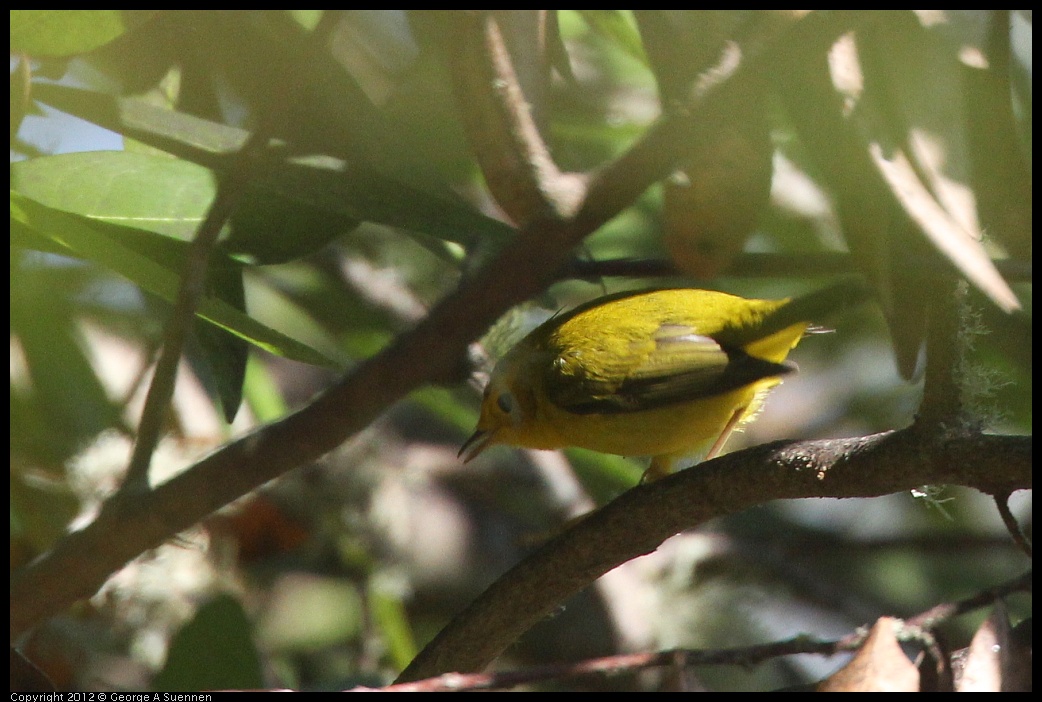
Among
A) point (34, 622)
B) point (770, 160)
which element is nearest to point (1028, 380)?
point (770, 160)

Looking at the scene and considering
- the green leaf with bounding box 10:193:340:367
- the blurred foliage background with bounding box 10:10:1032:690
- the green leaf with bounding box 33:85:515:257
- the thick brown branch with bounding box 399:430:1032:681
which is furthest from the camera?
the green leaf with bounding box 33:85:515:257

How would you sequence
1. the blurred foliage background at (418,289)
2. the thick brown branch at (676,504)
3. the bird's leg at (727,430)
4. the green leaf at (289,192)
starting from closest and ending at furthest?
the thick brown branch at (676,504) < the blurred foliage background at (418,289) < the green leaf at (289,192) < the bird's leg at (727,430)

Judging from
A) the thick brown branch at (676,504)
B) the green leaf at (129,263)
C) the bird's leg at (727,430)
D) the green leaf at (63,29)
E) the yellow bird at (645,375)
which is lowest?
the bird's leg at (727,430)

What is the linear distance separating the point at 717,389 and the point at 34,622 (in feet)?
3.05

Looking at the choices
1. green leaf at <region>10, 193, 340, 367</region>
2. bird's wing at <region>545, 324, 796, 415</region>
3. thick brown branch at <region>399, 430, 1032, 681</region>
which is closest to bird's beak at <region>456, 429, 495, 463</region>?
bird's wing at <region>545, 324, 796, 415</region>

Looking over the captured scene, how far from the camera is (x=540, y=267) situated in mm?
919

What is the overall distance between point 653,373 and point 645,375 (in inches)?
0.8

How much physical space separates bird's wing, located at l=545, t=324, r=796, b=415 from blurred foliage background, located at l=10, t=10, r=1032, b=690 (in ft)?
0.48

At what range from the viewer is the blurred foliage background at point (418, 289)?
0.91 meters

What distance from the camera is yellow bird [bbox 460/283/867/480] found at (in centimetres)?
145

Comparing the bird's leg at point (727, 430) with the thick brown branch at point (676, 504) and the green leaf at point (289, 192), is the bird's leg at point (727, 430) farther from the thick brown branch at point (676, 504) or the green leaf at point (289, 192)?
the thick brown branch at point (676, 504)

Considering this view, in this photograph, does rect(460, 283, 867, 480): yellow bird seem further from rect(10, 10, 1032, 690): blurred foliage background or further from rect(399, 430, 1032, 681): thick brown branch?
rect(399, 430, 1032, 681): thick brown branch

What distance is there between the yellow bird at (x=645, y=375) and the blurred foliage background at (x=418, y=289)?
0.09 m

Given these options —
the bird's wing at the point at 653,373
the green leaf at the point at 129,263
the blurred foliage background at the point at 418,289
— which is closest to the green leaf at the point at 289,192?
the blurred foliage background at the point at 418,289
